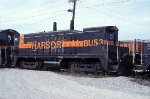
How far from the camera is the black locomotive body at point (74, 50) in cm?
2320

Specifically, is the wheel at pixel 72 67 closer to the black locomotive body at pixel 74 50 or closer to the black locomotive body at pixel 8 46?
the black locomotive body at pixel 74 50

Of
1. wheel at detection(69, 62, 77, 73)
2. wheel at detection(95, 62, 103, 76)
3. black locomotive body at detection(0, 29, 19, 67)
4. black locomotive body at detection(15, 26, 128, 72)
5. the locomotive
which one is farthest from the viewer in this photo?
black locomotive body at detection(0, 29, 19, 67)

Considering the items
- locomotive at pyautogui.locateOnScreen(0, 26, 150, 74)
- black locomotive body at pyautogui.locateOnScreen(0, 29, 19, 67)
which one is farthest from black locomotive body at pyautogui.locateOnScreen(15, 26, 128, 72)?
black locomotive body at pyautogui.locateOnScreen(0, 29, 19, 67)

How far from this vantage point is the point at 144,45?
2127 centimetres

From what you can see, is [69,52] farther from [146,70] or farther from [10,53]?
[10,53]

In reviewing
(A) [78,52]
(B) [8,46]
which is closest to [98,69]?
(A) [78,52]

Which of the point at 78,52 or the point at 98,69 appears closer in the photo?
the point at 98,69

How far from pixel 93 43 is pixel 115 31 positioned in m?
1.90

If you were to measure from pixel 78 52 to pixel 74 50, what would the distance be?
532 mm

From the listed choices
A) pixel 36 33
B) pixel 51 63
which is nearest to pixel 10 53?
pixel 36 33

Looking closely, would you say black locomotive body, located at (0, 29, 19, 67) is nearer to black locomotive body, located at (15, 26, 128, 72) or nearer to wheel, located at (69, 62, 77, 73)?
black locomotive body, located at (15, 26, 128, 72)

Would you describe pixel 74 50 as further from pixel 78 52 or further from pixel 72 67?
pixel 72 67

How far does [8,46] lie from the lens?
33938mm

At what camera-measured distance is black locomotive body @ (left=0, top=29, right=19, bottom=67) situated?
33000 mm
